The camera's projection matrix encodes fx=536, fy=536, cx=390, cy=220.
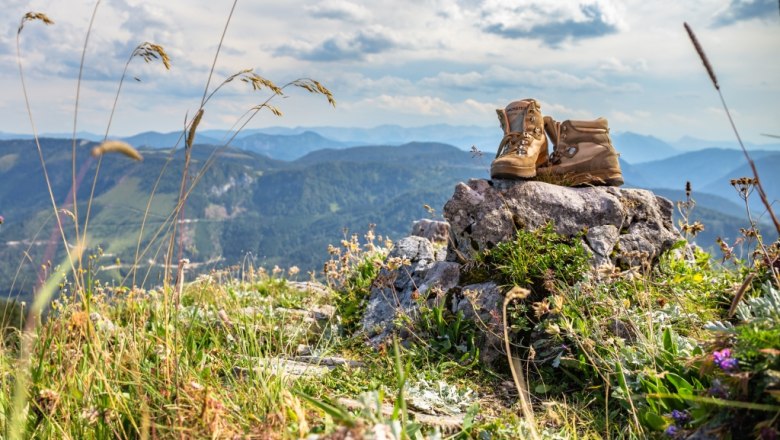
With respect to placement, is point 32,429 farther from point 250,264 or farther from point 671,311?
point 250,264

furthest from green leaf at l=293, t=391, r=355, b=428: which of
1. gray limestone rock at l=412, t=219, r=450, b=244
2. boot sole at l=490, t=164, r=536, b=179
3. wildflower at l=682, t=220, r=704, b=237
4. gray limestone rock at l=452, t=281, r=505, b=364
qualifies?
gray limestone rock at l=412, t=219, r=450, b=244

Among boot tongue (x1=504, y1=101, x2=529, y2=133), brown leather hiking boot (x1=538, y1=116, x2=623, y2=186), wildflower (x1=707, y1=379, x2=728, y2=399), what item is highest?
boot tongue (x1=504, y1=101, x2=529, y2=133)

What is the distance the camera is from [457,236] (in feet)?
22.3

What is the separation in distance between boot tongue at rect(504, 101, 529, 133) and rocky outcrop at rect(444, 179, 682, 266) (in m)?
0.71

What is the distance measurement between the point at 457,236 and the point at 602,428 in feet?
10.4

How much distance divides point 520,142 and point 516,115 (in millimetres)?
409

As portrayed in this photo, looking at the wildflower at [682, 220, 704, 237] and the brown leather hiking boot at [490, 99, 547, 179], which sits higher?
the brown leather hiking boot at [490, 99, 547, 179]

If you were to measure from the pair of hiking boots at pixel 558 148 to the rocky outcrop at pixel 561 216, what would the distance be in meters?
0.27

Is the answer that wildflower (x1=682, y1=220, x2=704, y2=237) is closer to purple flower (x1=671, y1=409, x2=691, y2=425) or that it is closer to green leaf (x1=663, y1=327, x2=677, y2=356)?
green leaf (x1=663, y1=327, x2=677, y2=356)

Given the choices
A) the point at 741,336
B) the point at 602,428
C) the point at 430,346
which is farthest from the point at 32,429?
the point at 741,336

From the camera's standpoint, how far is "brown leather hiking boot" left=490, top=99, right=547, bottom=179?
6.49 m

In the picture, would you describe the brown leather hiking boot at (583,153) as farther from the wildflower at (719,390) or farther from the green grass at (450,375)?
the wildflower at (719,390)

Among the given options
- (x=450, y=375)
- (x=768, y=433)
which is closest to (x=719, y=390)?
(x=768, y=433)

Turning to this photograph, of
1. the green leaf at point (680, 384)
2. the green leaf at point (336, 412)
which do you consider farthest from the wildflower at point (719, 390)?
the green leaf at point (336, 412)
